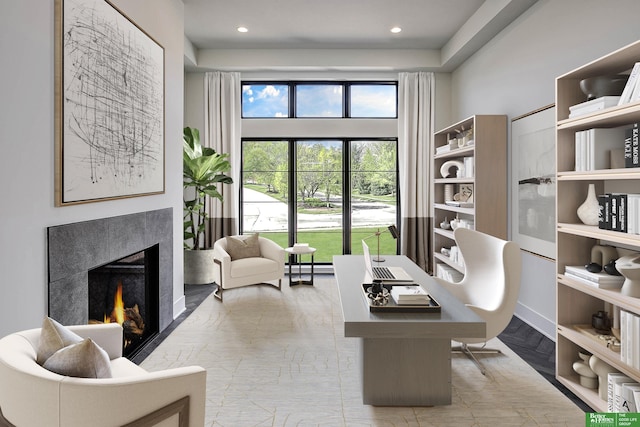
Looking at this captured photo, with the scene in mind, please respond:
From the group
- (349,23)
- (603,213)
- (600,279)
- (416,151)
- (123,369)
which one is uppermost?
(349,23)

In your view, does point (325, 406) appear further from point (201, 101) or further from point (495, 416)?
point (201, 101)

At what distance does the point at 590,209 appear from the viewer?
2.61 meters

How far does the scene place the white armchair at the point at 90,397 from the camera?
136 centimetres

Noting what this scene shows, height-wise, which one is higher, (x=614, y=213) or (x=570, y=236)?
(x=614, y=213)

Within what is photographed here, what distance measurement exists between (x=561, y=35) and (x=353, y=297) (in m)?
2.80

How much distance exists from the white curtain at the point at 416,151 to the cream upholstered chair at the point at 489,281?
288cm

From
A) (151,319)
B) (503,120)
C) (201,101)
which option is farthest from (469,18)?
(151,319)

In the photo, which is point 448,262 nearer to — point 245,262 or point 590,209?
point 245,262

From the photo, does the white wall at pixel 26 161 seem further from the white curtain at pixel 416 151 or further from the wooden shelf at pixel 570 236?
the white curtain at pixel 416 151

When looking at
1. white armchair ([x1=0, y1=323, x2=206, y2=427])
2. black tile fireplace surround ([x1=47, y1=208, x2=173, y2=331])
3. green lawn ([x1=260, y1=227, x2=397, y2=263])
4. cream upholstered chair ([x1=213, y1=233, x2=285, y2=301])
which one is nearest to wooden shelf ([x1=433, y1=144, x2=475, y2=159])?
green lawn ([x1=260, y1=227, x2=397, y2=263])

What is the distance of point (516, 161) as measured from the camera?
434 cm

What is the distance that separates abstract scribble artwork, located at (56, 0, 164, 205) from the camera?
235cm

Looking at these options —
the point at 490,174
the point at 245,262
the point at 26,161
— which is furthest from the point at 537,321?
the point at 26,161

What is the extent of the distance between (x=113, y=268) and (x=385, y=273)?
200 centimetres
